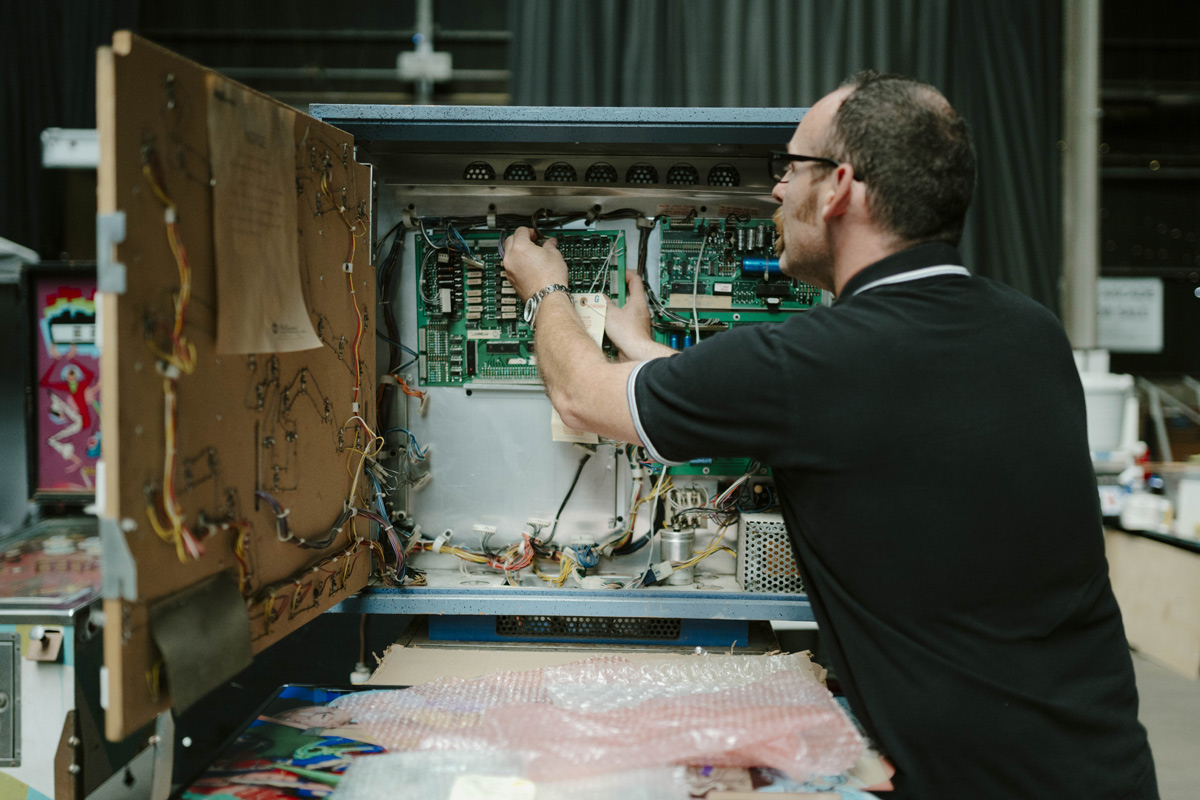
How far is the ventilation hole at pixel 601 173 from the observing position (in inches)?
65.5

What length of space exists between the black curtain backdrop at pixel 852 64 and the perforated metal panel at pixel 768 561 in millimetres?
1814

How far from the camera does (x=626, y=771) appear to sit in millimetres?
918

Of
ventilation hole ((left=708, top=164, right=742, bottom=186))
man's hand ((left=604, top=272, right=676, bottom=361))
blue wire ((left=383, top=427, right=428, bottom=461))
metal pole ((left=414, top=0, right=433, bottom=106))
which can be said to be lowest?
blue wire ((left=383, top=427, right=428, bottom=461))

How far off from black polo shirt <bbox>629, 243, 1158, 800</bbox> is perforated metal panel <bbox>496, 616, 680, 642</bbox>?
65 cm

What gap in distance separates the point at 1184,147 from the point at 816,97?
221 cm

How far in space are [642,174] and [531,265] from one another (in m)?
0.40

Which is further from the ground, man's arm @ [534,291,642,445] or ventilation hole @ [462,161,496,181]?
ventilation hole @ [462,161,496,181]

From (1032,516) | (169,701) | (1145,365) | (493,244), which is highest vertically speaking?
(493,244)

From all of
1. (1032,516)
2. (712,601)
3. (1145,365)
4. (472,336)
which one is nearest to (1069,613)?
(1032,516)

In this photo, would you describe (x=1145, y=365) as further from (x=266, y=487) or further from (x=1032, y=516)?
(x=266, y=487)

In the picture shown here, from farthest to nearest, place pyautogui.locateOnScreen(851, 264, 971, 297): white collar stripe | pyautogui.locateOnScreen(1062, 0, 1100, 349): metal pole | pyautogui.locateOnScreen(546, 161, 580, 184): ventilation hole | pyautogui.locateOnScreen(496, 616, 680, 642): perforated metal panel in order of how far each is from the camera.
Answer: pyautogui.locateOnScreen(1062, 0, 1100, 349): metal pole < pyautogui.locateOnScreen(546, 161, 580, 184): ventilation hole < pyautogui.locateOnScreen(496, 616, 680, 642): perforated metal panel < pyautogui.locateOnScreen(851, 264, 971, 297): white collar stripe

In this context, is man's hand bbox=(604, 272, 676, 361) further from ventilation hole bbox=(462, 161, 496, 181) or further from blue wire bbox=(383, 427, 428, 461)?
blue wire bbox=(383, 427, 428, 461)

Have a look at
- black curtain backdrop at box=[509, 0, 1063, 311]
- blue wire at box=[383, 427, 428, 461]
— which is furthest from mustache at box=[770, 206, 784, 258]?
black curtain backdrop at box=[509, 0, 1063, 311]

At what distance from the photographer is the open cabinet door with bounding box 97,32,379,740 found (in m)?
0.75
